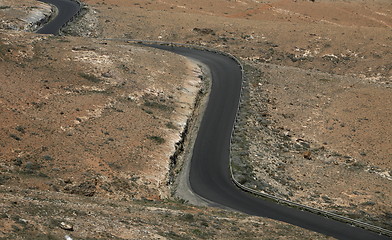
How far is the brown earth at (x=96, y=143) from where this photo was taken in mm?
29703

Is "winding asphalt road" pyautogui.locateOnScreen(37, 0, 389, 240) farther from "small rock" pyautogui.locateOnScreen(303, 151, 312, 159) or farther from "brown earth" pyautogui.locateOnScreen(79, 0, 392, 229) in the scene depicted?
"small rock" pyautogui.locateOnScreen(303, 151, 312, 159)

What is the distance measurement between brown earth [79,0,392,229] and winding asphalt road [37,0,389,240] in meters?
1.93

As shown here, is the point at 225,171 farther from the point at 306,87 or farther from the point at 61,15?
the point at 61,15

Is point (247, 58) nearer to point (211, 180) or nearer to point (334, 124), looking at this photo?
point (334, 124)

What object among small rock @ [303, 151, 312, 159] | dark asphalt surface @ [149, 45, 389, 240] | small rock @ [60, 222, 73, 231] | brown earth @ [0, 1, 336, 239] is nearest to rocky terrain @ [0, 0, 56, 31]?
brown earth @ [0, 1, 336, 239]

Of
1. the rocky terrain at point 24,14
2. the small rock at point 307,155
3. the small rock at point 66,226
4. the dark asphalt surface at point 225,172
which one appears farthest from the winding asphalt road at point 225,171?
the rocky terrain at point 24,14

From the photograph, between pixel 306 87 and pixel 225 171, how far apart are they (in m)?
24.9

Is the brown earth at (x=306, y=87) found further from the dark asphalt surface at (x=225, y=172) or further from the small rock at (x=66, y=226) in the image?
the small rock at (x=66, y=226)

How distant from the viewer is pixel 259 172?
4822cm

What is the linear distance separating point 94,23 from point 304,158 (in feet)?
174

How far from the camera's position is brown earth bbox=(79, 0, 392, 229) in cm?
4731

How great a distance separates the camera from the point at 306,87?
222ft

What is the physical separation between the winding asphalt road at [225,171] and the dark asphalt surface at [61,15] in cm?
3056

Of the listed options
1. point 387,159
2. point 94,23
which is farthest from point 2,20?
point 387,159
